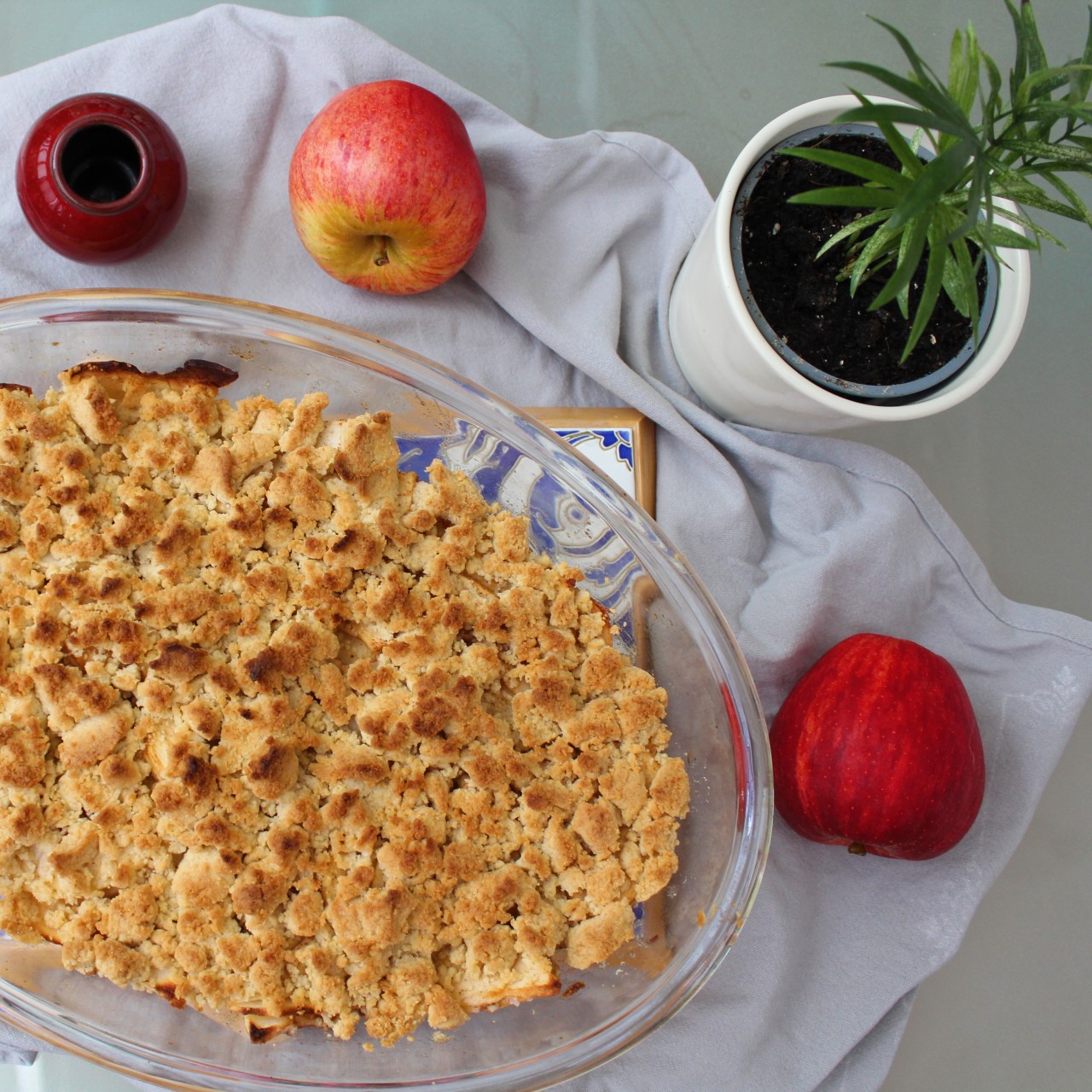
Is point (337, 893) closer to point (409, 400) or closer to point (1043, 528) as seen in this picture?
point (409, 400)

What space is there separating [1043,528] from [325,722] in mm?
873

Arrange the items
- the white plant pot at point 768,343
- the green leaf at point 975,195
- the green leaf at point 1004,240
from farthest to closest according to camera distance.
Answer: the white plant pot at point 768,343
the green leaf at point 1004,240
the green leaf at point 975,195

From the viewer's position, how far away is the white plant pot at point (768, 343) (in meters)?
0.88

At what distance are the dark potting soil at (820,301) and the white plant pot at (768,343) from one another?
27mm

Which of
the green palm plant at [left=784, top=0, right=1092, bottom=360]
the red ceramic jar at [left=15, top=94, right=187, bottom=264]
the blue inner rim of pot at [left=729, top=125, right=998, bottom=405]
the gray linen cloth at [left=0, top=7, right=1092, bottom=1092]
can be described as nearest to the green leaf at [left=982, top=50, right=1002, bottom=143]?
the green palm plant at [left=784, top=0, right=1092, bottom=360]

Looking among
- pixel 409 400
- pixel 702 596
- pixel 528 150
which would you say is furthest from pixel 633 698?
pixel 528 150

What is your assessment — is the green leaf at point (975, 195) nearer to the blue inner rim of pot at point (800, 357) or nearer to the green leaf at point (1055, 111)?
the green leaf at point (1055, 111)

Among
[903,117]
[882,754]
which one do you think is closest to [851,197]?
[903,117]

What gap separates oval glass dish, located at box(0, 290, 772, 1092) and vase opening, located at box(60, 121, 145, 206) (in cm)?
14

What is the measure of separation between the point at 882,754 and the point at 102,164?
93 cm

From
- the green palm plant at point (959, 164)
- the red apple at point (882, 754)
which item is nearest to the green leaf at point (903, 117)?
the green palm plant at point (959, 164)


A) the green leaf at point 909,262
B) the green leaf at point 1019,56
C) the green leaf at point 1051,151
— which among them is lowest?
the green leaf at point 909,262

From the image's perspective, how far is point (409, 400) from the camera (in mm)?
966

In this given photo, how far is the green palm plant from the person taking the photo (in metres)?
0.68
